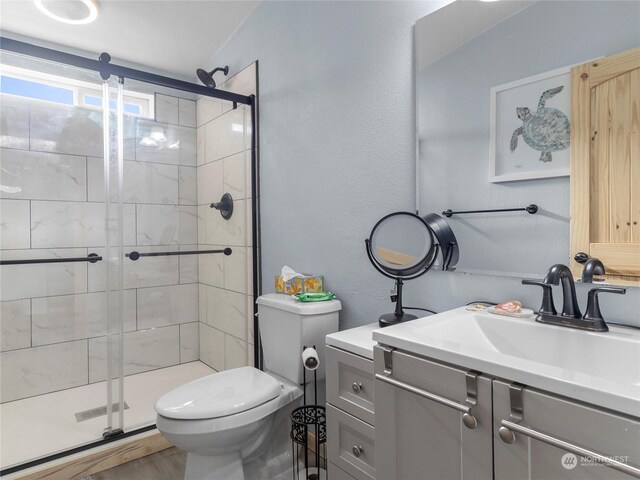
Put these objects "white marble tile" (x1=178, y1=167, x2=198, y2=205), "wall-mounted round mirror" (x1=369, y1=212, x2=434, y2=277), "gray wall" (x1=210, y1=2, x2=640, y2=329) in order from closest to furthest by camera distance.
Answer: "wall-mounted round mirror" (x1=369, y1=212, x2=434, y2=277) < "gray wall" (x1=210, y1=2, x2=640, y2=329) < "white marble tile" (x1=178, y1=167, x2=198, y2=205)

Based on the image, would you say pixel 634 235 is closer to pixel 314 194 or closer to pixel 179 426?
pixel 314 194

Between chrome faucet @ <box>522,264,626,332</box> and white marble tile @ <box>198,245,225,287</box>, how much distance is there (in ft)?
6.03

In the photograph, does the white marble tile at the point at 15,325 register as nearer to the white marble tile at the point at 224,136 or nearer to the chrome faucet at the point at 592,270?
the white marble tile at the point at 224,136

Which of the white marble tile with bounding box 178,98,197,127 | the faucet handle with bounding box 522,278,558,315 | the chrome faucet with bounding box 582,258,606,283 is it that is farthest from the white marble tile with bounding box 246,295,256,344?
the chrome faucet with bounding box 582,258,606,283

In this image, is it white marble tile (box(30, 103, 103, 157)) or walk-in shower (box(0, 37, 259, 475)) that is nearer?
walk-in shower (box(0, 37, 259, 475))

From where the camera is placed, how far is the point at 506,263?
1193 millimetres

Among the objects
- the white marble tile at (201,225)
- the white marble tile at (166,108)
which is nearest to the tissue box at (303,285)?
the white marble tile at (201,225)

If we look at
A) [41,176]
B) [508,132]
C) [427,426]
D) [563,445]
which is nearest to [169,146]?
[41,176]

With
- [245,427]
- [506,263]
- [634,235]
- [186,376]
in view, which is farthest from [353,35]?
[186,376]

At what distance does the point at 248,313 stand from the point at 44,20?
2.21 meters

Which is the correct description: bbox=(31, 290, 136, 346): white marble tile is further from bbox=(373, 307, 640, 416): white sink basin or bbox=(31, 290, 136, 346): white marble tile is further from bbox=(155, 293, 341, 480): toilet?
bbox=(373, 307, 640, 416): white sink basin

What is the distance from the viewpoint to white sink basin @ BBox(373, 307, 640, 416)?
626mm

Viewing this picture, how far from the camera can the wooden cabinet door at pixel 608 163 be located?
3.11 ft

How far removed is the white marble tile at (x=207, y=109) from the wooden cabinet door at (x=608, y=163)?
195cm
